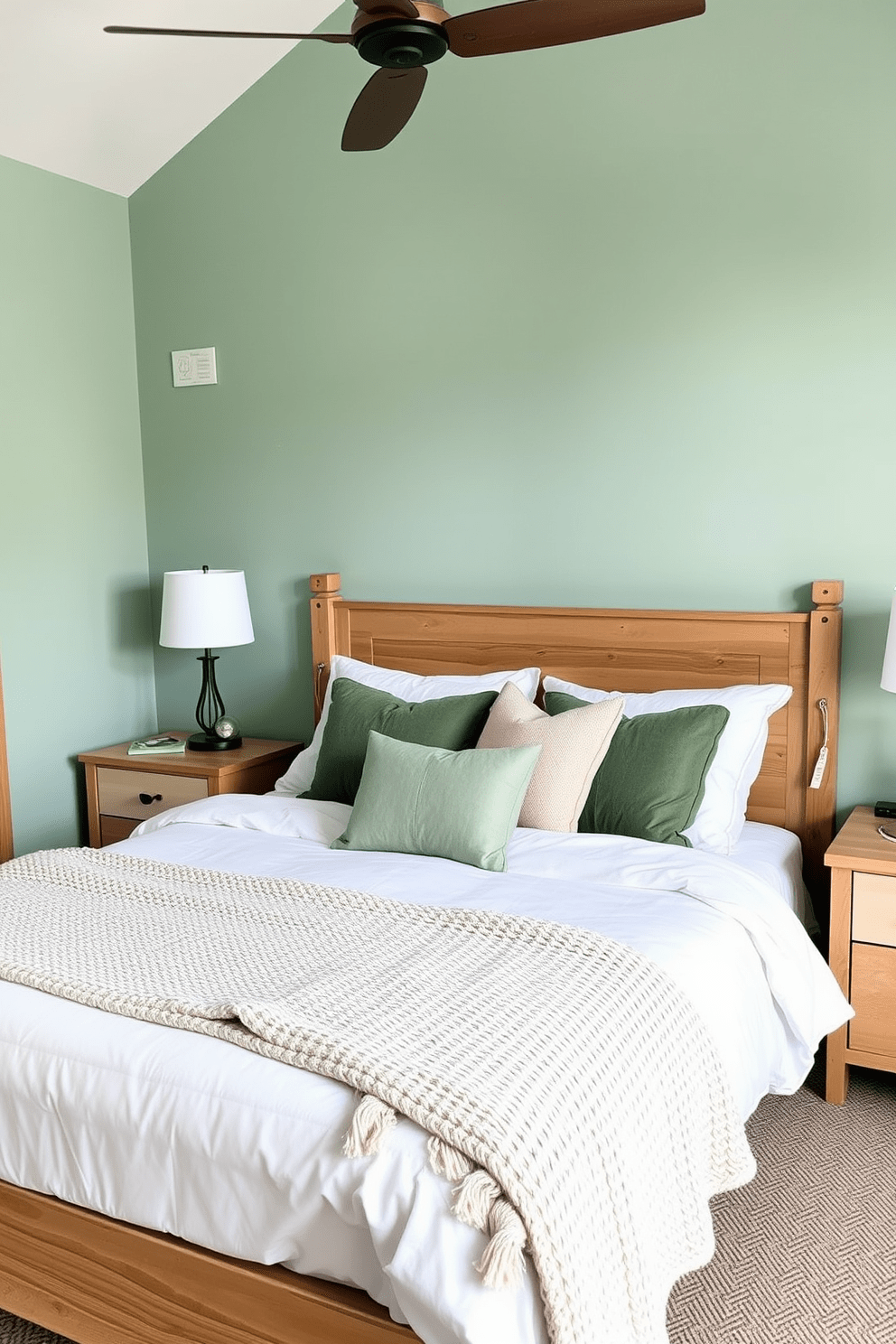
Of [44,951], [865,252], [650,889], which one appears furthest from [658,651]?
[44,951]

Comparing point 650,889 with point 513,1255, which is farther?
point 650,889

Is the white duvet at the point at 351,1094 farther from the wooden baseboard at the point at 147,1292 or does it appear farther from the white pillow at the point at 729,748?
the white pillow at the point at 729,748

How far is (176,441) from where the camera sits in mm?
3992

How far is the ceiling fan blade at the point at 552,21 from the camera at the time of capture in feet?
6.00

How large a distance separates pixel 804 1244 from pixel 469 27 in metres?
2.32

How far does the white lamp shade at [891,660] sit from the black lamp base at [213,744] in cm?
210

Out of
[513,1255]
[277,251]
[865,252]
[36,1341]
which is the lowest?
[36,1341]

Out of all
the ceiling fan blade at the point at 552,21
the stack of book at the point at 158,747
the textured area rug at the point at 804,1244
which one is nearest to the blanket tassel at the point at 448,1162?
the textured area rug at the point at 804,1244

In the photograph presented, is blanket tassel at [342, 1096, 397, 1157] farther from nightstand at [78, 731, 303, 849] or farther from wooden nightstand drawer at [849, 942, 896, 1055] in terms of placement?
nightstand at [78, 731, 303, 849]

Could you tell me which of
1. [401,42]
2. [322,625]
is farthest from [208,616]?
[401,42]

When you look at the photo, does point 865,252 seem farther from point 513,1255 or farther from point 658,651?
point 513,1255

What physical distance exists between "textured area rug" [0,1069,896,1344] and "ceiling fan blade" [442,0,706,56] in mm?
2217

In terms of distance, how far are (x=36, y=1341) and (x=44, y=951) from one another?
0.67m

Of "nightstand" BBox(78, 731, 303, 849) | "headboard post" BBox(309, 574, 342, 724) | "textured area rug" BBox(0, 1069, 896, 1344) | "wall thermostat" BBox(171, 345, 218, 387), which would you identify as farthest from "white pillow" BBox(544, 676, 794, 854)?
"wall thermostat" BBox(171, 345, 218, 387)
